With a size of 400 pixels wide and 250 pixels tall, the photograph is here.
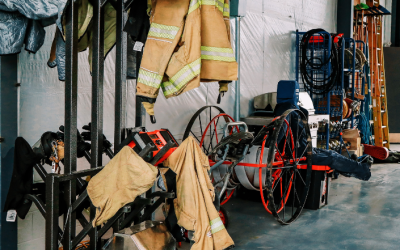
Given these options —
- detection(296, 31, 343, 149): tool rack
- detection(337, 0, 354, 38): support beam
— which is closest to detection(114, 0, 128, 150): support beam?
detection(296, 31, 343, 149): tool rack

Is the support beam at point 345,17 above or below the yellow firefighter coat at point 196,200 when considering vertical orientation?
above

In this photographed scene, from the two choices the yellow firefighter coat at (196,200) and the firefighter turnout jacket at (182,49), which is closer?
the firefighter turnout jacket at (182,49)

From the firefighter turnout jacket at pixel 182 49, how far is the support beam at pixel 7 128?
945 mm

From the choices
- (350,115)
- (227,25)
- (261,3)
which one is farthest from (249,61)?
(227,25)

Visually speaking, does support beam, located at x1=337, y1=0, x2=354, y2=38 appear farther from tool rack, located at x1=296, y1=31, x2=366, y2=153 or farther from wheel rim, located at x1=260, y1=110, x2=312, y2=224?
wheel rim, located at x1=260, y1=110, x2=312, y2=224

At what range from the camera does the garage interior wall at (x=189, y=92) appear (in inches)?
120

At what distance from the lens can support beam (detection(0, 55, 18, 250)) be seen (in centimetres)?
281

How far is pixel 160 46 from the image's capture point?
2541 mm

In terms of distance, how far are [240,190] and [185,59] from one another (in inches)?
125

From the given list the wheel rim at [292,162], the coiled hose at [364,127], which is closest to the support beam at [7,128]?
the wheel rim at [292,162]

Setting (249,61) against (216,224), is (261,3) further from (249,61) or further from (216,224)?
(216,224)

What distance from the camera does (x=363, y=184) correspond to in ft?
20.5

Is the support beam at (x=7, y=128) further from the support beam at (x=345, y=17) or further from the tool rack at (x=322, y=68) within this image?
the support beam at (x=345, y=17)

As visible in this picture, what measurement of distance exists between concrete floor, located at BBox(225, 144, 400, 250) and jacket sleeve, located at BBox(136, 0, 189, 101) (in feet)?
5.97
